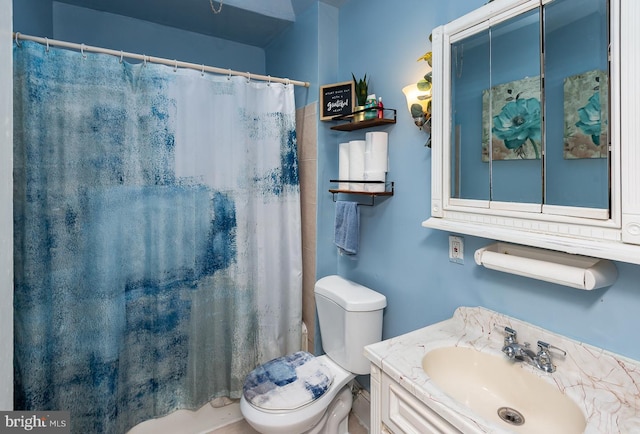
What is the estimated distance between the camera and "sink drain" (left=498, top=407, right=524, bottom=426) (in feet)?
3.46

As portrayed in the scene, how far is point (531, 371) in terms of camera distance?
1080mm

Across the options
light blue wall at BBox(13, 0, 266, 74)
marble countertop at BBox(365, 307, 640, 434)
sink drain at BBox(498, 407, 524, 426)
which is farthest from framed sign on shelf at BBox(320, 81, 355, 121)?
sink drain at BBox(498, 407, 524, 426)

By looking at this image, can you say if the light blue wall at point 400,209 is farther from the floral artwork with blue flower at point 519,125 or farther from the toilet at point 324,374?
the floral artwork with blue flower at point 519,125

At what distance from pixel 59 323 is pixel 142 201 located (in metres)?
0.65

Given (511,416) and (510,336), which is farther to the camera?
(510,336)

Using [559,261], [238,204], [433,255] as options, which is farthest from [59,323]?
[559,261]

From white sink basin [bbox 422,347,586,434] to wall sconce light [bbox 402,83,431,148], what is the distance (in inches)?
34.3

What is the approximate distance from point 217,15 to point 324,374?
2194 millimetres

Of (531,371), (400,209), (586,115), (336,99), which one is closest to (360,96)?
(336,99)

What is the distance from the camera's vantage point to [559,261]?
3.51ft

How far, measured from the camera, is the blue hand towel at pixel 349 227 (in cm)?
182

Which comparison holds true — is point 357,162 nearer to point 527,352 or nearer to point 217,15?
point 527,352

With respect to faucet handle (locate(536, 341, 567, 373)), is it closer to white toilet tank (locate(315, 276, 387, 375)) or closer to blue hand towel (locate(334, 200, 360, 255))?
white toilet tank (locate(315, 276, 387, 375))

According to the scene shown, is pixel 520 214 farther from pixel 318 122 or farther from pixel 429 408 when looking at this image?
pixel 318 122
